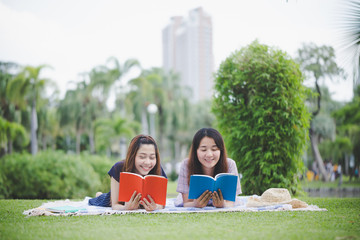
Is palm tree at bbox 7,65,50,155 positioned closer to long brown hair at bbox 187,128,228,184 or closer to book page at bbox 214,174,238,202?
long brown hair at bbox 187,128,228,184

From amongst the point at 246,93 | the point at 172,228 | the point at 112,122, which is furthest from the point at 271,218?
the point at 112,122

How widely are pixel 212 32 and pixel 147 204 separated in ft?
407

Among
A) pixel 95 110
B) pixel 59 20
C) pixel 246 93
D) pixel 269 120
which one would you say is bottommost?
pixel 269 120

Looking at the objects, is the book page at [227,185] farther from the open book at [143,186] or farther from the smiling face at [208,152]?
the open book at [143,186]

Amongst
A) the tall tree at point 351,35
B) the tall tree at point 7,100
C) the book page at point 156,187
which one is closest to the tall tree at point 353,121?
the tall tree at point 351,35

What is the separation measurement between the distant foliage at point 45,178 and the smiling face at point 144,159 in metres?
6.59

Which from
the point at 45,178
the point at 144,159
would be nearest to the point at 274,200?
the point at 144,159

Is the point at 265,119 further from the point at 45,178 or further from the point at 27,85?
the point at 27,85

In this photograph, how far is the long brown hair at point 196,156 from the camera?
474cm

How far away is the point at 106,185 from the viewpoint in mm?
8828

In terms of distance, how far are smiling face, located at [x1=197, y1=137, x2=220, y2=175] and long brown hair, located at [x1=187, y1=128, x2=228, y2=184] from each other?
52mm

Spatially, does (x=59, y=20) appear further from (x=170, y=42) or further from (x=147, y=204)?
(x=170, y=42)

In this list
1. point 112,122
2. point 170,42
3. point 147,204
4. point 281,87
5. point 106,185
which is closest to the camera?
point 147,204

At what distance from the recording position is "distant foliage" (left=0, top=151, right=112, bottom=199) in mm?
10961
